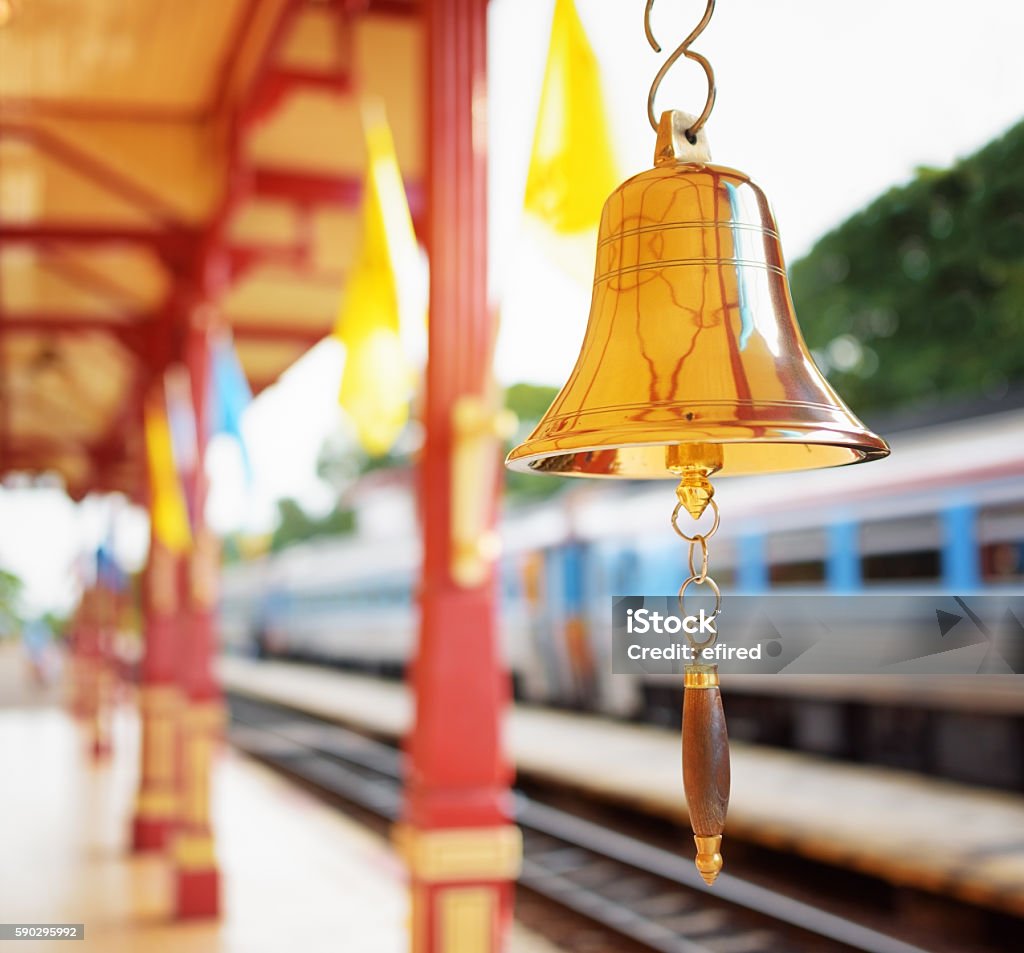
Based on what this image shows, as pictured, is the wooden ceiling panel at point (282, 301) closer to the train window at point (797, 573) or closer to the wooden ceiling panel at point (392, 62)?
the wooden ceiling panel at point (392, 62)

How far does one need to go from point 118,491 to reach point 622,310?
1625 cm

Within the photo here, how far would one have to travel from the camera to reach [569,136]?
314 centimetres

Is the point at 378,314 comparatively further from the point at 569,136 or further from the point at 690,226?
the point at 690,226

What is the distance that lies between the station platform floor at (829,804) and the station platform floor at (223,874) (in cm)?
206

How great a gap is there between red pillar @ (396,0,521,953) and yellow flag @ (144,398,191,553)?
169 inches

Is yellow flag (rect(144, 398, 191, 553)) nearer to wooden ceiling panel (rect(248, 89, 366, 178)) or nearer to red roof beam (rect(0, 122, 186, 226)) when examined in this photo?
red roof beam (rect(0, 122, 186, 226))

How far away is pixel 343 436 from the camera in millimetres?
55469

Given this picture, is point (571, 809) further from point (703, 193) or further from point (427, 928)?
point (703, 193)

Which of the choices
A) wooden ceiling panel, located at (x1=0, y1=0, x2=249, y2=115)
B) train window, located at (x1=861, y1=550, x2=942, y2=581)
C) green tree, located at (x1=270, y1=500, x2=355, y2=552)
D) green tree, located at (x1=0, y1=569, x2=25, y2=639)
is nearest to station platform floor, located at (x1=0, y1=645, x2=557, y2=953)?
wooden ceiling panel, located at (x1=0, y1=0, x2=249, y2=115)

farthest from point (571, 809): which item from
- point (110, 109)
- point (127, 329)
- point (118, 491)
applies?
point (118, 491)

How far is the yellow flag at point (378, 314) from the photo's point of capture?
173 inches

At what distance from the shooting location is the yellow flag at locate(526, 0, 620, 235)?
3107mm

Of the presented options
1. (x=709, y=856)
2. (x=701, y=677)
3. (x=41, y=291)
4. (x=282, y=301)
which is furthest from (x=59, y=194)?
(x=709, y=856)

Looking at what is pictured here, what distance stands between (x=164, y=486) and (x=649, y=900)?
4208 mm
